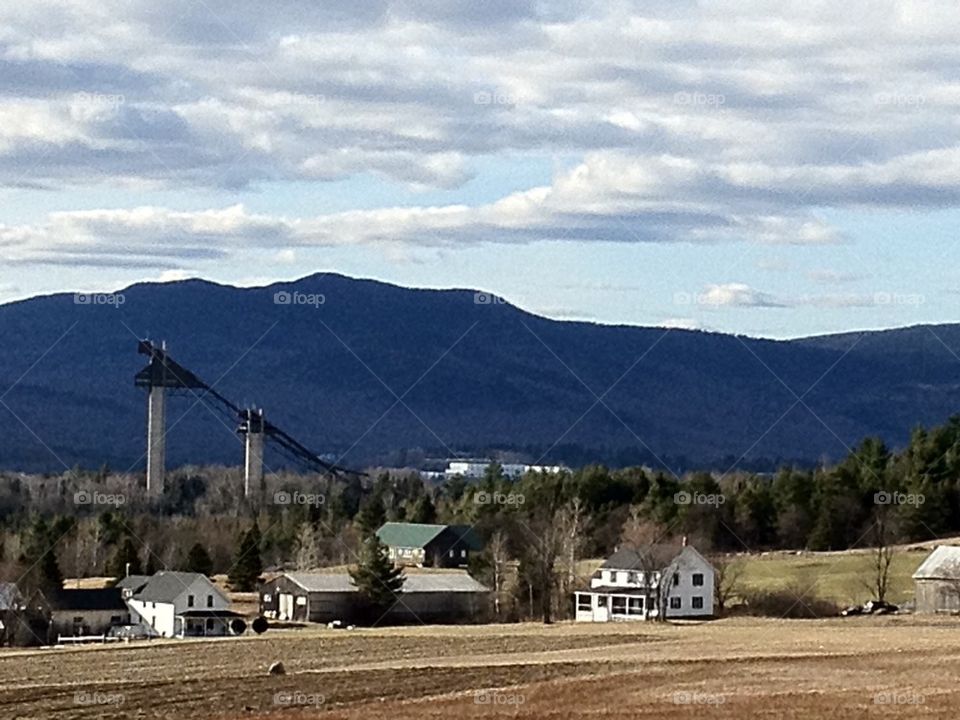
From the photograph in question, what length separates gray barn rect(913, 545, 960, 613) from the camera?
93875 millimetres

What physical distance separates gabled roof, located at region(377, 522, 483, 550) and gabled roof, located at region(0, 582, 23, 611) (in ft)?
112

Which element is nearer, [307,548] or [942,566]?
[942,566]

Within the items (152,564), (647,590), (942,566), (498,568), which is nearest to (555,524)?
(498,568)

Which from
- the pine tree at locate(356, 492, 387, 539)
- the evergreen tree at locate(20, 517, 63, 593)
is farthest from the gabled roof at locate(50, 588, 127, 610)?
the pine tree at locate(356, 492, 387, 539)

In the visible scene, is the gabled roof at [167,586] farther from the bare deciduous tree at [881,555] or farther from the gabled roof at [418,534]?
the bare deciduous tree at [881,555]

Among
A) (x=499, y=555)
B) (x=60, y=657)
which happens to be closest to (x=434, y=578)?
(x=499, y=555)

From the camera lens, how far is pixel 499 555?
342 feet

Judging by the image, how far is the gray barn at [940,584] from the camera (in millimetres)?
93875

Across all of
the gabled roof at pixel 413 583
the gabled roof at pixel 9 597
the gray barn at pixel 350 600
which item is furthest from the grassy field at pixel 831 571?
the gabled roof at pixel 9 597

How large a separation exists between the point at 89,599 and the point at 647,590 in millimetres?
31239

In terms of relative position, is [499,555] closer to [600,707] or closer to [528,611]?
[528,611]

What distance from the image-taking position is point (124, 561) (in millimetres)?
115062

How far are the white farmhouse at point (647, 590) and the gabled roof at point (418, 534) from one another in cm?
2499

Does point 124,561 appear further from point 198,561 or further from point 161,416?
point 161,416
